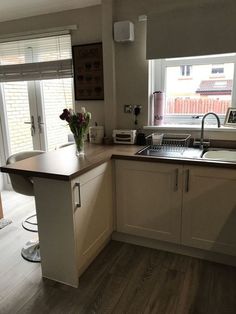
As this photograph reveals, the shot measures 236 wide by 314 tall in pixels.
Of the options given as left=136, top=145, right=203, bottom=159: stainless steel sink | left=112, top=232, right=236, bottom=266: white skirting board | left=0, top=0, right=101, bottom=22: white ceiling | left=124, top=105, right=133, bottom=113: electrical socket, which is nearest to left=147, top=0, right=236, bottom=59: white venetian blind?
left=124, top=105, right=133, bottom=113: electrical socket

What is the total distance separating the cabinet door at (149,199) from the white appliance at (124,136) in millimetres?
448

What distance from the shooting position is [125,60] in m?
2.54

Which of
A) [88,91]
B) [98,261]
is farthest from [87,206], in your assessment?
[88,91]

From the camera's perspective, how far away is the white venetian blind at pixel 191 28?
81.7 inches

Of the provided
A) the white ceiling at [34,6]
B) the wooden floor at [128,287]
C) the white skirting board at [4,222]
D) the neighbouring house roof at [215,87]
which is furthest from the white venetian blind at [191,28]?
the white skirting board at [4,222]

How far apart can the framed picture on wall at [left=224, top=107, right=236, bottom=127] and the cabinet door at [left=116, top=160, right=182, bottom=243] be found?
79 centimetres

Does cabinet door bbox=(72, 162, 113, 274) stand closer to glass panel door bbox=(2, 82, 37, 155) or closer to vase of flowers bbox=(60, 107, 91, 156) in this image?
vase of flowers bbox=(60, 107, 91, 156)

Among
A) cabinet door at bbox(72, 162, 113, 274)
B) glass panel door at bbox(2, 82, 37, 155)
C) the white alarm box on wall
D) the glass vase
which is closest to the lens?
cabinet door at bbox(72, 162, 113, 274)

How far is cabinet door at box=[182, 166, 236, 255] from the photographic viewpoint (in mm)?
1873

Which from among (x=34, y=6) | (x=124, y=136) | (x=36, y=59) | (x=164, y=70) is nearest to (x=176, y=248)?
(x=124, y=136)

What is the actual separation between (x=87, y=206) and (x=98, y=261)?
22.6 inches

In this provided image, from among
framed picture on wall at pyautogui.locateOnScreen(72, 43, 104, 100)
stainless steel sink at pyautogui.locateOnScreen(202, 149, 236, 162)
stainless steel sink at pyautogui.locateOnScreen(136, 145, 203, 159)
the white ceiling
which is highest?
the white ceiling

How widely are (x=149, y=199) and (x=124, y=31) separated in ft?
5.14

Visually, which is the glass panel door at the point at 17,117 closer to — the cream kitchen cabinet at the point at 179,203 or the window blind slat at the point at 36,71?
the window blind slat at the point at 36,71
